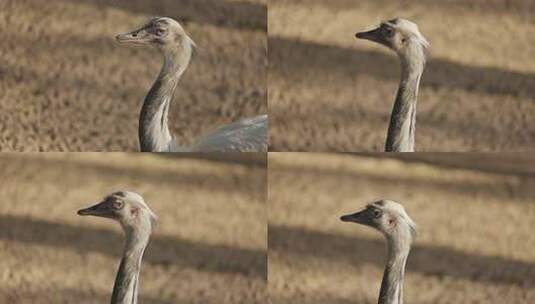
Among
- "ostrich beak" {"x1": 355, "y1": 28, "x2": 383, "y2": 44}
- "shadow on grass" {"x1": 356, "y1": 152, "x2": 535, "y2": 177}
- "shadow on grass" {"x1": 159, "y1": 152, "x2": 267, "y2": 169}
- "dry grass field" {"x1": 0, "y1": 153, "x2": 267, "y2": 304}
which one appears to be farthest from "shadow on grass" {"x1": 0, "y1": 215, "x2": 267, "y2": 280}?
"ostrich beak" {"x1": 355, "y1": 28, "x2": 383, "y2": 44}

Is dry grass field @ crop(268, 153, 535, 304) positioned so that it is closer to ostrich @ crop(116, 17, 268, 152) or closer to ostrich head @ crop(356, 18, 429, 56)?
ostrich @ crop(116, 17, 268, 152)

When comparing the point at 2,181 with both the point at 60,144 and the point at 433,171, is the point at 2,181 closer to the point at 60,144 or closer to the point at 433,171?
the point at 60,144

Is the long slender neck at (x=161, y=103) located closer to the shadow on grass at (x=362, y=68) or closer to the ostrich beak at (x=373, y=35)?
the shadow on grass at (x=362, y=68)

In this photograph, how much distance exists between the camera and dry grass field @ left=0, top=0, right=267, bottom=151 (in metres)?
Result: 1.88

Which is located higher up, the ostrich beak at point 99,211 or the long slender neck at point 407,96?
the long slender neck at point 407,96

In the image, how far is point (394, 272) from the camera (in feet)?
6.26

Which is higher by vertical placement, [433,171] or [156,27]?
[156,27]

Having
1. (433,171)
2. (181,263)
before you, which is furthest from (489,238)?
(181,263)

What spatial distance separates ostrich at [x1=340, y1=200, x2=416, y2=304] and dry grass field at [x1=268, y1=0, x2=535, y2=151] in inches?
4.2

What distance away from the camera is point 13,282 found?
6.23 ft

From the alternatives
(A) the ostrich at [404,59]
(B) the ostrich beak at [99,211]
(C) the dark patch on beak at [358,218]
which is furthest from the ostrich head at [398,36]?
(B) the ostrich beak at [99,211]

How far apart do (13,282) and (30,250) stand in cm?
6

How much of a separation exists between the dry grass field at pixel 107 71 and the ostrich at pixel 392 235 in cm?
25

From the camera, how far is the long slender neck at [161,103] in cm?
189
